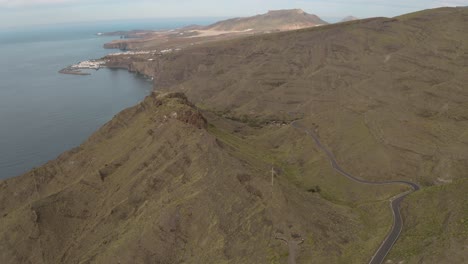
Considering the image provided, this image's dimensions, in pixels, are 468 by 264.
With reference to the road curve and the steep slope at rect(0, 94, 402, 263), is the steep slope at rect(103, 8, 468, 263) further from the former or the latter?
the steep slope at rect(0, 94, 402, 263)

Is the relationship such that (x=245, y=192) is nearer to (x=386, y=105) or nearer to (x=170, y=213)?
(x=170, y=213)

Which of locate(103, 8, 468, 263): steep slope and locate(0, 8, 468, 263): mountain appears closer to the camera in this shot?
locate(0, 8, 468, 263): mountain

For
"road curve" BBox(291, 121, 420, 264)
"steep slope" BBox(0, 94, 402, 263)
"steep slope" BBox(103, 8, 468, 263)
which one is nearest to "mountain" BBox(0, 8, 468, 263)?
"steep slope" BBox(0, 94, 402, 263)

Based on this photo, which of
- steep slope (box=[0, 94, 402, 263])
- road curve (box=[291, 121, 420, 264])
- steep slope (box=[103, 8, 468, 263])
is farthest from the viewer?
steep slope (box=[103, 8, 468, 263])

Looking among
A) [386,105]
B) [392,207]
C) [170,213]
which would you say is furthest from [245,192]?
[386,105]

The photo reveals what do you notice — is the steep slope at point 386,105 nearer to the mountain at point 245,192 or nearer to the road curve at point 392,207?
the mountain at point 245,192

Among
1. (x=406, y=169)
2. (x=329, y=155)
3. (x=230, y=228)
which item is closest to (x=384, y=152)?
(x=406, y=169)

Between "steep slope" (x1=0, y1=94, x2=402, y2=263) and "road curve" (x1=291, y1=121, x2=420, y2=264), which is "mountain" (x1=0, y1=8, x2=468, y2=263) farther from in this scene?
"road curve" (x1=291, y1=121, x2=420, y2=264)

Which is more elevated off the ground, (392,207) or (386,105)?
(386,105)

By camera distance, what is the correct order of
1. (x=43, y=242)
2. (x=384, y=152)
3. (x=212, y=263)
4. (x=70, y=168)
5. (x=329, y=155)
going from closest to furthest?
(x=212, y=263) < (x=43, y=242) < (x=70, y=168) < (x=384, y=152) < (x=329, y=155)

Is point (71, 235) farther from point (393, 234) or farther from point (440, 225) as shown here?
point (440, 225)

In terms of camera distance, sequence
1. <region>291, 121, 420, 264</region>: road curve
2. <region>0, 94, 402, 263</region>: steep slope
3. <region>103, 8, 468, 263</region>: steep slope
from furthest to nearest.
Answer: <region>103, 8, 468, 263</region>: steep slope → <region>0, 94, 402, 263</region>: steep slope → <region>291, 121, 420, 264</region>: road curve
